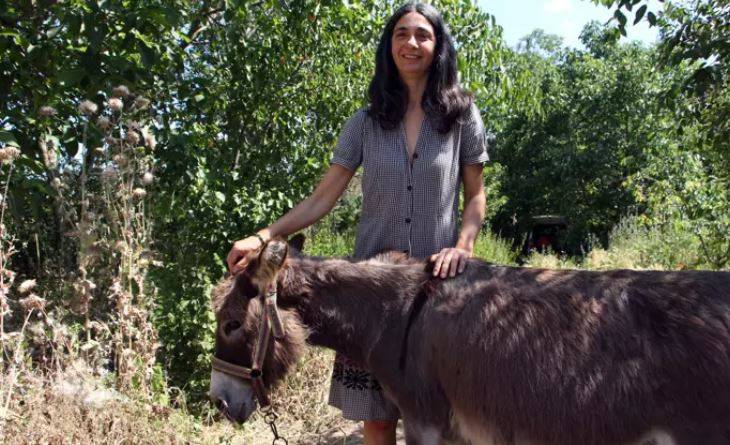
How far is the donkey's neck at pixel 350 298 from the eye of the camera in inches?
102

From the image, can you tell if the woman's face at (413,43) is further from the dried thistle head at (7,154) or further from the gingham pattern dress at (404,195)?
the dried thistle head at (7,154)

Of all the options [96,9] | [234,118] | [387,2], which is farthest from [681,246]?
[96,9]

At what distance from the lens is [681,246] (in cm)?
1000

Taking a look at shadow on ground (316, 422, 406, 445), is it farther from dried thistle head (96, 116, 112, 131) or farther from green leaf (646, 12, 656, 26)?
green leaf (646, 12, 656, 26)

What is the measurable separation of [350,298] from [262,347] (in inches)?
16.0

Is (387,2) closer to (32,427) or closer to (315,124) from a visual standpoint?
(315,124)

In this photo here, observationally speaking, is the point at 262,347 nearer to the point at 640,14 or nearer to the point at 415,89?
the point at 415,89

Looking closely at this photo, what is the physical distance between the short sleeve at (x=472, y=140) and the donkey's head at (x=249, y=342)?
3.21ft

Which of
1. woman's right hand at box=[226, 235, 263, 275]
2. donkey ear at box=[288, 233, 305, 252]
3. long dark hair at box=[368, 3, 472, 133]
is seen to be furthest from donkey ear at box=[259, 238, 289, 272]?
long dark hair at box=[368, 3, 472, 133]

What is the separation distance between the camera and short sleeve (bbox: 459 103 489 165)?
2930 mm

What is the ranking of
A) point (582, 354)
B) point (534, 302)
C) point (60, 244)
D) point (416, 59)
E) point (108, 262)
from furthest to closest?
point (60, 244) → point (108, 262) → point (416, 59) → point (534, 302) → point (582, 354)

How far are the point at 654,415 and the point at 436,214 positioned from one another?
1.23 m

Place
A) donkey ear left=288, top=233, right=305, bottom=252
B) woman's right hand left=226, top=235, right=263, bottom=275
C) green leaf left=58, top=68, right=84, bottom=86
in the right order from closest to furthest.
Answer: woman's right hand left=226, top=235, right=263, bottom=275, donkey ear left=288, top=233, right=305, bottom=252, green leaf left=58, top=68, right=84, bottom=86

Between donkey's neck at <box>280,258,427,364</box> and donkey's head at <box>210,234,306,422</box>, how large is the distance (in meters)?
0.07
